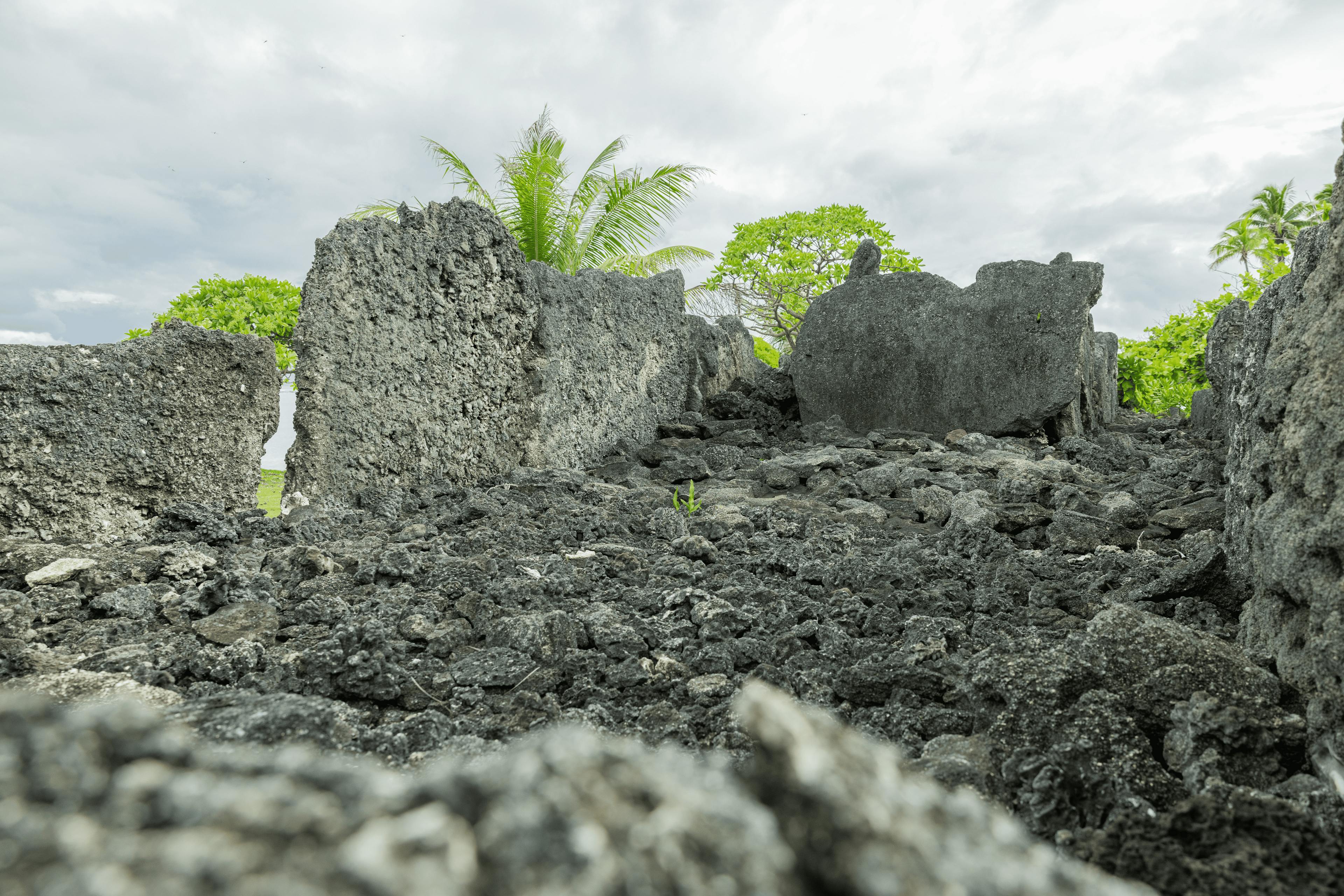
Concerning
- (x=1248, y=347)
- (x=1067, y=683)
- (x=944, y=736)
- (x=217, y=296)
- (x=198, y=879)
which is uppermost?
(x=217, y=296)

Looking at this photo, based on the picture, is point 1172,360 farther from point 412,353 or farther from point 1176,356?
point 412,353

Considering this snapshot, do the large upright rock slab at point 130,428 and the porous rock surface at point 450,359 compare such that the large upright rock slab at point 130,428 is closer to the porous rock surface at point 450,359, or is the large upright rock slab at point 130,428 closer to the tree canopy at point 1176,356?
the porous rock surface at point 450,359

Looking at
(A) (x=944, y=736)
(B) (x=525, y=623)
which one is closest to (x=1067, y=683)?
(A) (x=944, y=736)

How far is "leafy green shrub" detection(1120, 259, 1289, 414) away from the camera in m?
9.13

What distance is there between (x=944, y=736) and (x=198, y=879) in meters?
1.62

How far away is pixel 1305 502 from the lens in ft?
6.11

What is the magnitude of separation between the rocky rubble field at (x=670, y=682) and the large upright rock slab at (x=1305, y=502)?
8 centimetres

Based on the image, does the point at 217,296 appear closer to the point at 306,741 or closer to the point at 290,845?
the point at 306,741

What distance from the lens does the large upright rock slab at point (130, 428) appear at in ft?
11.9

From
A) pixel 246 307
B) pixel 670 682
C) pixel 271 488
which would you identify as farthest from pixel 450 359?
pixel 271 488

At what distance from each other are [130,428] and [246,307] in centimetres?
754

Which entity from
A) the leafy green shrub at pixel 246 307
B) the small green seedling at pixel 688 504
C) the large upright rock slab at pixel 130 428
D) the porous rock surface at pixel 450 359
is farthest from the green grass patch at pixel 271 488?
the small green seedling at pixel 688 504

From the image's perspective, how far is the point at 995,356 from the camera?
7047 mm

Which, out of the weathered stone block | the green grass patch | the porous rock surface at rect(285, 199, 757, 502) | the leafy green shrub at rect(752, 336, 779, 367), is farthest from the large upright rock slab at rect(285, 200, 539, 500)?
the leafy green shrub at rect(752, 336, 779, 367)
